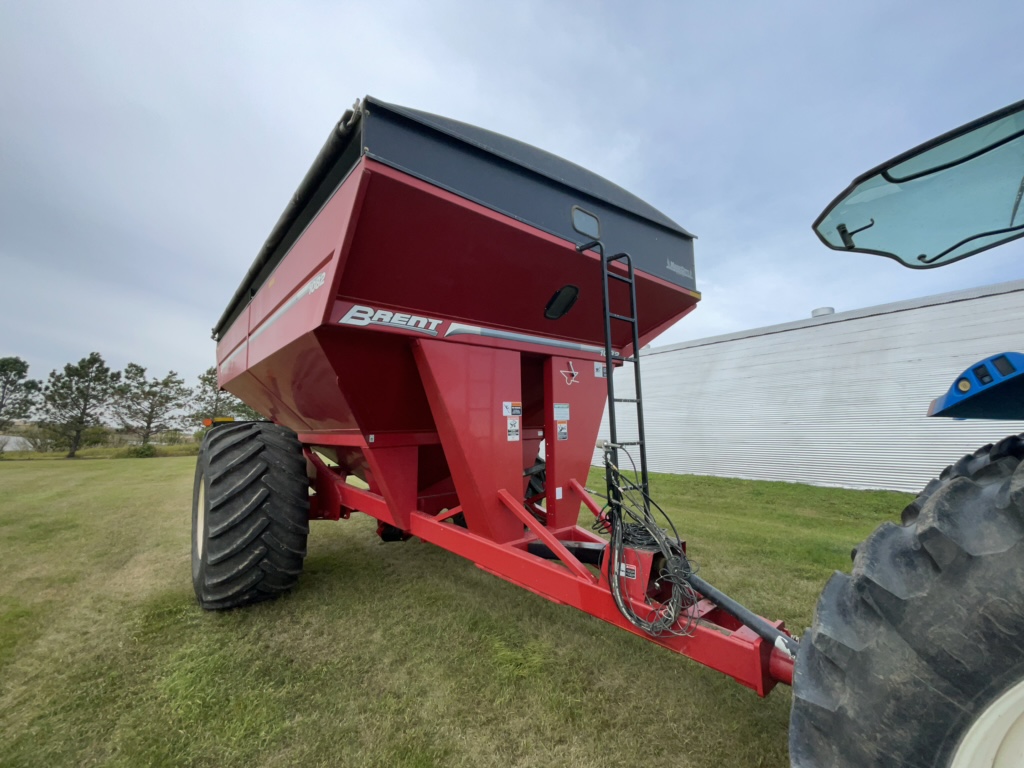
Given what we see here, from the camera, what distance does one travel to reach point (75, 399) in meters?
30.8

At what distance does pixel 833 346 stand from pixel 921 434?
8.02ft

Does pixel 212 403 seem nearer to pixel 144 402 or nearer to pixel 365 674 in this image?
pixel 144 402

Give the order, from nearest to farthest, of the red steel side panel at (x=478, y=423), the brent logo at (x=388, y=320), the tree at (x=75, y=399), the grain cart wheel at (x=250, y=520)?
the brent logo at (x=388, y=320), the red steel side panel at (x=478, y=423), the grain cart wheel at (x=250, y=520), the tree at (x=75, y=399)

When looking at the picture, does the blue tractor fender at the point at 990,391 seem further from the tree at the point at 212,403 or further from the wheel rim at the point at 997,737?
the tree at the point at 212,403

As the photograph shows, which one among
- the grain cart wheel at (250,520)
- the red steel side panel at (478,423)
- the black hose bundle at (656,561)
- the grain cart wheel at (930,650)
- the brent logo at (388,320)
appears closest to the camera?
the grain cart wheel at (930,650)

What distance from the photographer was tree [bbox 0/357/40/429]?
3219 cm

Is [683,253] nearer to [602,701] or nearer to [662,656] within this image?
[662,656]

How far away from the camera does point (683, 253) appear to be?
10.3 ft

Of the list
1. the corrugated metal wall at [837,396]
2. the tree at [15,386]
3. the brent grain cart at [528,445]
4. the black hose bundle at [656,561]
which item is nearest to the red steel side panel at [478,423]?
the brent grain cart at [528,445]

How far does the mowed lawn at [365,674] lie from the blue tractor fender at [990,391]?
4.37 ft

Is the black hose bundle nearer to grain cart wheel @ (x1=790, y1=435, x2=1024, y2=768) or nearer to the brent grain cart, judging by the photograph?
the brent grain cart

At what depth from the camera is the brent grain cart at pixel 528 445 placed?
103 cm

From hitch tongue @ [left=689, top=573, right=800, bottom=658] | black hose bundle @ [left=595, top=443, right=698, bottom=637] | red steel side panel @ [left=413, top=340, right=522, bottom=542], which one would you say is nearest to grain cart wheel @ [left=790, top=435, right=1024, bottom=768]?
hitch tongue @ [left=689, top=573, right=800, bottom=658]

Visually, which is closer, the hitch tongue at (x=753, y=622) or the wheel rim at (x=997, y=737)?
the wheel rim at (x=997, y=737)
